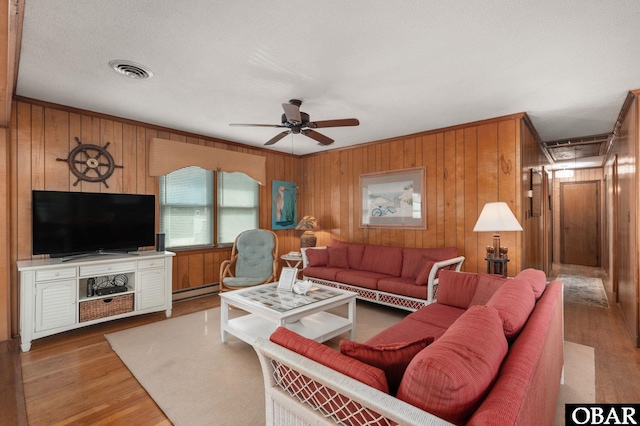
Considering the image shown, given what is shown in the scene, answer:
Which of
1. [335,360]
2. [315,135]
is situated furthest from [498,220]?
[335,360]

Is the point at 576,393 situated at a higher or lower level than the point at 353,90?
lower

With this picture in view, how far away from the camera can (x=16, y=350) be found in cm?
292

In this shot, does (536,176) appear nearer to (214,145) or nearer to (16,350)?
(214,145)

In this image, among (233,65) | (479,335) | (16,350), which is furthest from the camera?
(16,350)

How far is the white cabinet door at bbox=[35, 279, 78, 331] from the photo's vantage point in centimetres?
296

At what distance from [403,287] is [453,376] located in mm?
2926

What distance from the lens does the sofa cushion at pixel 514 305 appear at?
142 centimetres

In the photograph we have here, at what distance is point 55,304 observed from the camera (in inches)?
120

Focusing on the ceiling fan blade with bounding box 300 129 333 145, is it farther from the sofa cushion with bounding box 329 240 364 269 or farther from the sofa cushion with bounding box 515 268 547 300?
the sofa cushion with bounding box 515 268 547 300

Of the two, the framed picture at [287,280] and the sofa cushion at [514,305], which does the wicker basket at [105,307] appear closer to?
the framed picture at [287,280]

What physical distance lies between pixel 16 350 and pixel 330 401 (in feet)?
11.2

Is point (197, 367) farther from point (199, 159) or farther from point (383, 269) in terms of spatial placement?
point (199, 159)

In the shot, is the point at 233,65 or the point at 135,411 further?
the point at 233,65

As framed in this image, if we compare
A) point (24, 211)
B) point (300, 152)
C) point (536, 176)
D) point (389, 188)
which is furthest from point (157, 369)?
point (536, 176)
